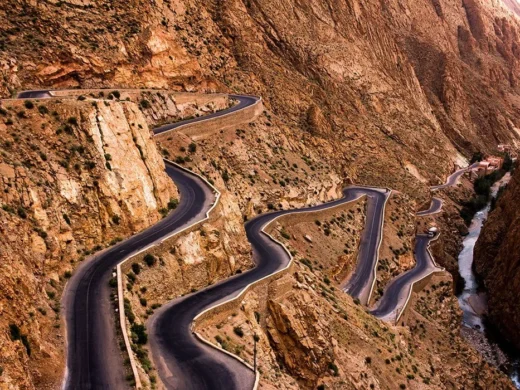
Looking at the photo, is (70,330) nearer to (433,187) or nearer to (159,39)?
(159,39)

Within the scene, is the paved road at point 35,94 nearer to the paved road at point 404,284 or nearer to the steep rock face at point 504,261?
the paved road at point 404,284

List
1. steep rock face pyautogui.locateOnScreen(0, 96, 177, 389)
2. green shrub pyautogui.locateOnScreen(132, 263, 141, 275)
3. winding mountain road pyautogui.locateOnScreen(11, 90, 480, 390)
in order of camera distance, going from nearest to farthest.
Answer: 1. steep rock face pyautogui.locateOnScreen(0, 96, 177, 389)
2. winding mountain road pyautogui.locateOnScreen(11, 90, 480, 390)
3. green shrub pyautogui.locateOnScreen(132, 263, 141, 275)

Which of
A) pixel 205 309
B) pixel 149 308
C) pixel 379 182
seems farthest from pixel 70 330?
pixel 379 182

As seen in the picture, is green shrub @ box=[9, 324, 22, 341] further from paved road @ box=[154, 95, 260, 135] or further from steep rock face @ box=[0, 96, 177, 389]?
paved road @ box=[154, 95, 260, 135]

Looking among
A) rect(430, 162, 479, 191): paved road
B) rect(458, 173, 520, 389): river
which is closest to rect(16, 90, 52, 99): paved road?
rect(458, 173, 520, 389): river

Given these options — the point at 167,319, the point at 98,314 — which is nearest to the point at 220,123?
the point at 167,319

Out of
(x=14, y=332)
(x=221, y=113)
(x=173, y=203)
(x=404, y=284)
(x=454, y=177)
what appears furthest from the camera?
(x=454, y=177)

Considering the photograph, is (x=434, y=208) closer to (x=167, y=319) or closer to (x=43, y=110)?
(x=167, y=319)
